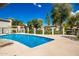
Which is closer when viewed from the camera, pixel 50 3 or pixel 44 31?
pixel 50 3

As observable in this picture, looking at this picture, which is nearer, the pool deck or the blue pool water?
the pool deck

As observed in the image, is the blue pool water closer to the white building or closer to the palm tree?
the white building

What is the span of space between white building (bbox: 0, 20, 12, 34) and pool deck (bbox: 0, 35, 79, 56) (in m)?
0.41

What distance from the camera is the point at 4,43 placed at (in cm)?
496

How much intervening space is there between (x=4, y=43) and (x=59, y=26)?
1.52 m

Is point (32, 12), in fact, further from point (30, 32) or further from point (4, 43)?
point (4, 43)

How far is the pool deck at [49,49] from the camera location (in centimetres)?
477

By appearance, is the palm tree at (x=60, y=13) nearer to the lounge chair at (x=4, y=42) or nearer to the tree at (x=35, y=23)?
the tree at (x=35, y=23)

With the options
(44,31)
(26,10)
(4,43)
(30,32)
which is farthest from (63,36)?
(4,43)

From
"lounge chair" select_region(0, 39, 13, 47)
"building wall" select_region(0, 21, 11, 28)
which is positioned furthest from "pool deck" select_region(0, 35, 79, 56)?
"building wall" select_region(0, 21, 11, 28)

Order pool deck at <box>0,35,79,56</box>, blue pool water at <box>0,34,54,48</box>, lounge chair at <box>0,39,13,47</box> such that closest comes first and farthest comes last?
pool deck at <box>0,35,79,56</box> < lounge chair at <box>0,39,13,47</box> < blue pool water at <box>0,34,54,48</box>

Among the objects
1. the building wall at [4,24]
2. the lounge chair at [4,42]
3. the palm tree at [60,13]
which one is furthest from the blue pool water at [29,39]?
the palm tree at [60,13]

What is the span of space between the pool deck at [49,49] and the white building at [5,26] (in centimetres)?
41

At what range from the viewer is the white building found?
4965mm
